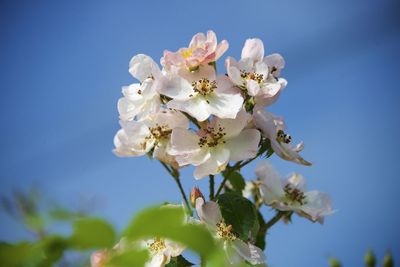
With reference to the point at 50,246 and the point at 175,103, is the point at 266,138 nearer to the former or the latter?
the point at 175,103

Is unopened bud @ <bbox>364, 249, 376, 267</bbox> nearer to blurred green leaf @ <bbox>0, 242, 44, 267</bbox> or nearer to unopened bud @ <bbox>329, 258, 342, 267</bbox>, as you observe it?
unopened bud @ <bbox>329, 258, 342, 267</bbox>

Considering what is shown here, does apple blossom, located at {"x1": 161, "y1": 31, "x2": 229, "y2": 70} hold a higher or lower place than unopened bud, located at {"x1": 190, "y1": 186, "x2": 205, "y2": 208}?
higher

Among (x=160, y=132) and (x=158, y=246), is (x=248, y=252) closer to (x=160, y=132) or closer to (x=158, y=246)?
(x=158, y=246)

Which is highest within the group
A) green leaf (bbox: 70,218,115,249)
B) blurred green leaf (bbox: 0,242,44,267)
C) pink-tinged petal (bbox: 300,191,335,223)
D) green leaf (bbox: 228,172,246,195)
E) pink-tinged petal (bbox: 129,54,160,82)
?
pink-tinged petal (bbox: 129,54,160,82)

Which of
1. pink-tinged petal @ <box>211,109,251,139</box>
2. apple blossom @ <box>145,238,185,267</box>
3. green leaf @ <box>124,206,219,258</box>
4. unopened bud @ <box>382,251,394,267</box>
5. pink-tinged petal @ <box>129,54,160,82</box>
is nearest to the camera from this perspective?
green leaf @ <box>124,206,219,258</box>

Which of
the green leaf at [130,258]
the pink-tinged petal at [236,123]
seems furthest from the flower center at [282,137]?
the green leaf at [130,258]

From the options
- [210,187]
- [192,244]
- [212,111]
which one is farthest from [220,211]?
[192,244]

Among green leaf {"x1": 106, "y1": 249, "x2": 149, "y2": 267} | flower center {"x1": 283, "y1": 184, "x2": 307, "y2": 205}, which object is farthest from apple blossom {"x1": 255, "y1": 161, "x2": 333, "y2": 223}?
green leaf {"x1": 106, "y1": 249, "x2": 149, "y2": 267}
